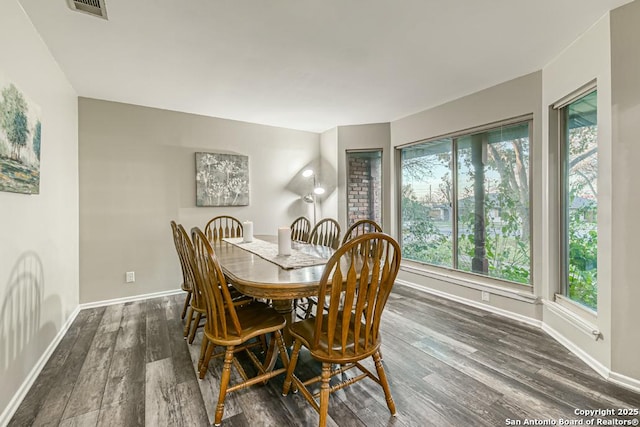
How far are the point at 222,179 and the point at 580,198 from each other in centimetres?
385

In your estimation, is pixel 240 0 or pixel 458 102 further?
pixel 458 102

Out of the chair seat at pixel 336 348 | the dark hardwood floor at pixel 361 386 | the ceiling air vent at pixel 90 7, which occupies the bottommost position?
the dark hardwood floor at pixel 361 386

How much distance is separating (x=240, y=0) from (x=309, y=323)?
1.98m

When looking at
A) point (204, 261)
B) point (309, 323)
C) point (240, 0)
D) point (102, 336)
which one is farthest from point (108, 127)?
point (309, 323)

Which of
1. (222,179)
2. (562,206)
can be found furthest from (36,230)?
(562,206)

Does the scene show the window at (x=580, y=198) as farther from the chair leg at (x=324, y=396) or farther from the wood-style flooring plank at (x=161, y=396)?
the wood-style flooring plank at (x=161, y=396)

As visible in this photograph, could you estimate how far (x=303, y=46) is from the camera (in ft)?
7.55

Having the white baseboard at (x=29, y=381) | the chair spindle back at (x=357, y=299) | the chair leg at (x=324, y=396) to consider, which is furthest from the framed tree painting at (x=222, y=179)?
the chair leg at (x=324, y=396)

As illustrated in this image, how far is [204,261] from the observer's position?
1.61m

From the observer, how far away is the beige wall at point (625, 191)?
72.4 inches

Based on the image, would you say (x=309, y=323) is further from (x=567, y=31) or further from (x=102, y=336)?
(x=567, y=31)

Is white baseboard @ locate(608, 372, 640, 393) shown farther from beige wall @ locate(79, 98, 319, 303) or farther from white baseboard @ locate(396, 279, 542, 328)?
beige wall @ locate(79, 98, 319, 303)

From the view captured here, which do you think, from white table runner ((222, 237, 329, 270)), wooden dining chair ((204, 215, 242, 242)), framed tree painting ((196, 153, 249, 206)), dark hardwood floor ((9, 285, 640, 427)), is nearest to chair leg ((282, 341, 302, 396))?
dark hardwood floor ((9, 285, 640, 427))

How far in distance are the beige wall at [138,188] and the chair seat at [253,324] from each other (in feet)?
7.41
